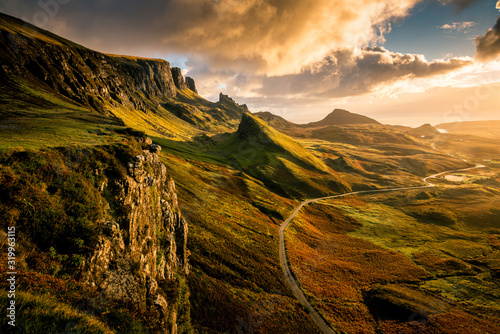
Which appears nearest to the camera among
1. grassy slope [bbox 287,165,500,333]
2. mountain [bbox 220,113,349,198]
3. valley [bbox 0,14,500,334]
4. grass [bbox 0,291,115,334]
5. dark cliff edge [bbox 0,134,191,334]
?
grass [bbox 0,291,115,334]

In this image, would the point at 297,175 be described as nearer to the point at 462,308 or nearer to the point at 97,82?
the point at 462,308

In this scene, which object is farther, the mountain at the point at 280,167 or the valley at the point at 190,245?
the mountain at the point at 280,167

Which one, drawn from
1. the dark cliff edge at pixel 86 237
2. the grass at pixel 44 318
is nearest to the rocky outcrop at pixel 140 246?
the dark cliff edge at pixel 86 237

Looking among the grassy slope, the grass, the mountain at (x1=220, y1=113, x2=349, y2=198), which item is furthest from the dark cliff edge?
the mountain at (x1=220, y1=113, x2=349, y2=198)

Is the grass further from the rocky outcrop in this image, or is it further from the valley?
the rocky outcrop

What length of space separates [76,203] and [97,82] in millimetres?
211493

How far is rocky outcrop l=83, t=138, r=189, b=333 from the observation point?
1770 centimetres

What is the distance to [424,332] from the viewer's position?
1547 inches

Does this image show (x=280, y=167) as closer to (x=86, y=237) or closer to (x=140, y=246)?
(x=140, y=246)

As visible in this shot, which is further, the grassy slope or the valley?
the grassy slope

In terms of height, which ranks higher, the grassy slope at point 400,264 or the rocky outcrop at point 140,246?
the rocky outcrop at point 140,246

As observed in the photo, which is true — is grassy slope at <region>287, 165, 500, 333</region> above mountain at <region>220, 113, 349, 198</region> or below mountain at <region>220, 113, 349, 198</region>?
below

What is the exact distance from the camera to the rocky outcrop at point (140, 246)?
17.7 m

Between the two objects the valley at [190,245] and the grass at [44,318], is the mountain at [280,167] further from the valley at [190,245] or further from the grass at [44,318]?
the grass at [44,318]
